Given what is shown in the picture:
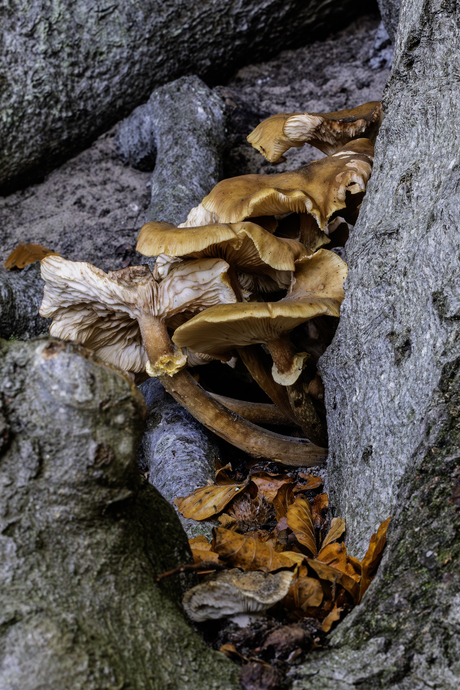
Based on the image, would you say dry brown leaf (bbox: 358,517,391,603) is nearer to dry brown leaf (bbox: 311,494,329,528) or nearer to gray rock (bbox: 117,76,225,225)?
dry brown leaf (bbox: 311,494,329,528)

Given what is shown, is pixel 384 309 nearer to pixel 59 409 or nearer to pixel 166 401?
pixel 59 409

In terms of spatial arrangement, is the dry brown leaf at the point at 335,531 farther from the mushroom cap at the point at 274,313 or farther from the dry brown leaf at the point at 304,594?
the mushroom cap at the point at 274,313

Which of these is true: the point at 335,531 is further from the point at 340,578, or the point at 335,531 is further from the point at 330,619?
the point at 330,619

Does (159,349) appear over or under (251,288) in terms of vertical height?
over

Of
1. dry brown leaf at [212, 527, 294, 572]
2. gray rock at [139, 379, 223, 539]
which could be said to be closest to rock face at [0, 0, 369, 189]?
gray rock at [139, 379, 223, 539]

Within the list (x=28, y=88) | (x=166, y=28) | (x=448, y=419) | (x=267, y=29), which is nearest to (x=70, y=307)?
(x=448, y=419)

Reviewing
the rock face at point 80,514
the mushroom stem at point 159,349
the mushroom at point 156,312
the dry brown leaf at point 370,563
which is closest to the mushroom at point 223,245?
the mushroom at point 156,312

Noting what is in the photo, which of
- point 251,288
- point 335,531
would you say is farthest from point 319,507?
point 251,288
